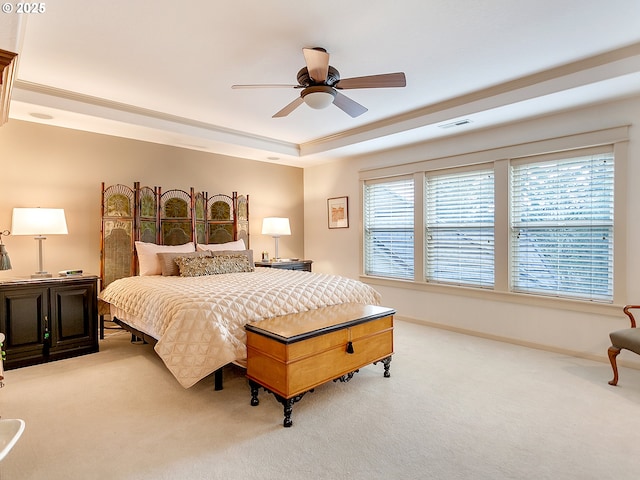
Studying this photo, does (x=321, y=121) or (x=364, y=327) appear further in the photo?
(x=321, y=121)

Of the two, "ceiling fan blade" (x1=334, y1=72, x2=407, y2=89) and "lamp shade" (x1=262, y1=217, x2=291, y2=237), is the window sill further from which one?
"ceiling fan blade" (x1=334, y1=72, x2=407, y2=89)

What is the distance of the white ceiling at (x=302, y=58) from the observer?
7.68 feet

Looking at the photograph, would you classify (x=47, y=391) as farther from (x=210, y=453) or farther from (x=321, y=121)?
(x=321, y=121)

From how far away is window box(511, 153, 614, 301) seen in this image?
3508 millimetres

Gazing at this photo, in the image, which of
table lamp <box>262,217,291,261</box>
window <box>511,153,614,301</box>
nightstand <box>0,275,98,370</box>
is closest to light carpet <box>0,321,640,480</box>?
nightstand <box>0,275,98,370</box>

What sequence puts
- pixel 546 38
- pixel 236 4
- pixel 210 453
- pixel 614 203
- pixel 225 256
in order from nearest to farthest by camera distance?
pixel 210 453
pixel 236 4
pixel 546 38
pixel 614 203
pixel 225 256

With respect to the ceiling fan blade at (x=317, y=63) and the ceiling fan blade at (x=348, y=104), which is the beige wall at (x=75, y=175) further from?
the ceiling fan blade at (x=317, y=63)

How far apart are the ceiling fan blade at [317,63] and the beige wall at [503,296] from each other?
102 inches

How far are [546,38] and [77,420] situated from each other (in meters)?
4.32

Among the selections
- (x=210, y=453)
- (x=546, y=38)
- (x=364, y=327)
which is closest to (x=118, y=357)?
(x=210, y=453)

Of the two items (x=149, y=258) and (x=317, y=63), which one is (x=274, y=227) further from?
(x=317, y=63)

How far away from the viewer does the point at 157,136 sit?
14.8 feet

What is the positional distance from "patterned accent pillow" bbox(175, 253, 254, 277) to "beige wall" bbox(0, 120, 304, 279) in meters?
1.28

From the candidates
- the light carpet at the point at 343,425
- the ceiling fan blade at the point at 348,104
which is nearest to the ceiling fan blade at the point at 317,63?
the ceiling fan blade at the point at 348,104
